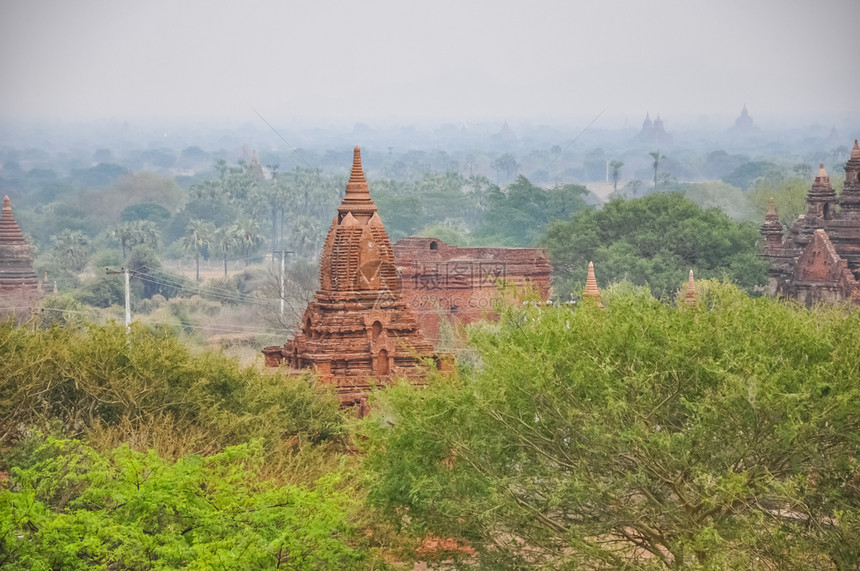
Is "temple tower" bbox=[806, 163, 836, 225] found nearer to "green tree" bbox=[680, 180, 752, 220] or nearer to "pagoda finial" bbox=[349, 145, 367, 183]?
"pagoda finial" bbox=[349, 145, 367, 183]

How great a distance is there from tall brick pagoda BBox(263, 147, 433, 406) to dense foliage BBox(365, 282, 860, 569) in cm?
1193

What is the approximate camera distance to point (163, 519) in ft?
78.9

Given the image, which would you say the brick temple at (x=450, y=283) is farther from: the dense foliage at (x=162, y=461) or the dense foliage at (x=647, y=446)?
the dense foliage at (x=647, y=446)

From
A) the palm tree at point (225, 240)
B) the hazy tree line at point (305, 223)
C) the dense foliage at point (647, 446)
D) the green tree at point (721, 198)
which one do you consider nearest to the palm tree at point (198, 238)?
the hazy tree line at point (305, 223)

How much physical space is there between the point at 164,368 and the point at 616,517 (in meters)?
10.5

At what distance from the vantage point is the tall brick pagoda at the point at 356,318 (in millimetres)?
39031

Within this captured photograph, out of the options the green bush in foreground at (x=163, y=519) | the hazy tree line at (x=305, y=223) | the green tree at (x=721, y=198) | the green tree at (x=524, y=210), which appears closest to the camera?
the green bush in foreground at (x=163, y=519)

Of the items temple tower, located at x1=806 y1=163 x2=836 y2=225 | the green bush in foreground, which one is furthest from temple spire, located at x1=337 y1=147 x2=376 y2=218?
temple tower, located at x1=806 y1=163 x2=836 y2=225

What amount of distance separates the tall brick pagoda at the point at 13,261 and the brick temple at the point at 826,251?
1225 inches

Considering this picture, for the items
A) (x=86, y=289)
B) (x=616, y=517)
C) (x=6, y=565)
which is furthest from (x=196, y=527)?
(x=86, y=289)

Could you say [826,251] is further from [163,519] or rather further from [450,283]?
[163,519]

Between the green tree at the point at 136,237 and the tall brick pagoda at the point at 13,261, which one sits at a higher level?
the tall brick pagoda at the point at 13,261

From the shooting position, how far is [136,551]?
22906 millimetres

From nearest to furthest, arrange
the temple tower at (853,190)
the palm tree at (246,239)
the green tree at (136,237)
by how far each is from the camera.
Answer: the temple tower at (853,190) → the palm tree at (246,239) → the green tree at (136,237)
